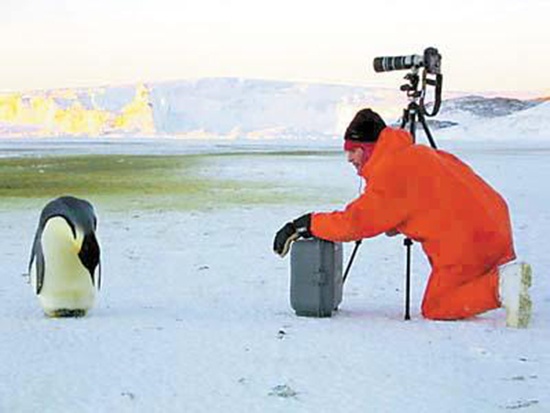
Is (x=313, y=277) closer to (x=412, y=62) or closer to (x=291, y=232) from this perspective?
(x=291, y=232)

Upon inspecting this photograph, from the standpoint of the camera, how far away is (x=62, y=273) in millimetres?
4473

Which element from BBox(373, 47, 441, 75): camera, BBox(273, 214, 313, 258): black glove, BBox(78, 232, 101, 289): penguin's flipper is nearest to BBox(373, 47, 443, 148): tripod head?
BBox(373, 47, 441, 75): camera

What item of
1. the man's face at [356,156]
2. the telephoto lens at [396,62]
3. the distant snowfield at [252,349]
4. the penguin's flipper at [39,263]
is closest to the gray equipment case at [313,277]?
the distant snowfield at [252,349]

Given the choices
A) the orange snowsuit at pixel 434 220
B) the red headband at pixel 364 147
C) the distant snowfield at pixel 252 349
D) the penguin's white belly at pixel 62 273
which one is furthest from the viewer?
the penguin's white belly at pixel 62 273

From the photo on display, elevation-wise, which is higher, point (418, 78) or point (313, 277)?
point (418, 78)

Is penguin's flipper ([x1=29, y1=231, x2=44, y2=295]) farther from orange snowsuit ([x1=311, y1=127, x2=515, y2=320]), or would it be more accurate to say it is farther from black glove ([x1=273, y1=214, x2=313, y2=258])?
orange snowsuit ([x1=311, y1=127, x2=515, y2=320])

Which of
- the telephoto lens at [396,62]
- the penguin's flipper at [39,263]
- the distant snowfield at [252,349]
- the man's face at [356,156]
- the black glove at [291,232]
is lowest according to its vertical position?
the distant snowfield at [252,349]

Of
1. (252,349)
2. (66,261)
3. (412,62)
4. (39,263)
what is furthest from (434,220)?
(39,263)

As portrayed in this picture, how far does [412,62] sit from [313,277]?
1105mm

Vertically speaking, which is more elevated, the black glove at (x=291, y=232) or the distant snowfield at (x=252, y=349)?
the black glove at (x=291, y=232)

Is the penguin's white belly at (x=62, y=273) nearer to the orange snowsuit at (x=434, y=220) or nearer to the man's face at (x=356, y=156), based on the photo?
the orange snowsuit at (x=434, y=220)

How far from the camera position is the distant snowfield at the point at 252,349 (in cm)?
303

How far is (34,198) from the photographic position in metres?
11.9

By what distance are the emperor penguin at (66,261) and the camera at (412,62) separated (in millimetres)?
1563
